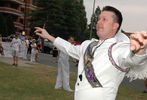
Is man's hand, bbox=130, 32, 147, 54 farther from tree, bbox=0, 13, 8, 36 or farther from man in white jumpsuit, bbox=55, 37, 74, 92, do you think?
tree, bbox=0, 13, 8, 36

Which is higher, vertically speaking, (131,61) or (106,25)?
(106,25)

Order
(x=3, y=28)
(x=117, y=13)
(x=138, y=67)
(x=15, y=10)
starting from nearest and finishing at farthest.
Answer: (x=138, y=67), (x=117, y=13), (x=3, y=28), (x=15, y=10)

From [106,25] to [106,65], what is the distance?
49cm

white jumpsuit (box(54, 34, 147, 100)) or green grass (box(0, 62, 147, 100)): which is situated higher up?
white jumpsuit (box(54, 34, 147, 100))

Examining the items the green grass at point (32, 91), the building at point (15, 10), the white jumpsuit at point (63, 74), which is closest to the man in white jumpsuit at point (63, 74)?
the white jumpsuit at point (63, 74)

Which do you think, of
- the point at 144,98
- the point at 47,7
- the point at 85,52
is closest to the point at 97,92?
the point at 85,52

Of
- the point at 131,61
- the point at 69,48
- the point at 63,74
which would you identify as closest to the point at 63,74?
the point at 63,74

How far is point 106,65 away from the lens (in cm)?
255

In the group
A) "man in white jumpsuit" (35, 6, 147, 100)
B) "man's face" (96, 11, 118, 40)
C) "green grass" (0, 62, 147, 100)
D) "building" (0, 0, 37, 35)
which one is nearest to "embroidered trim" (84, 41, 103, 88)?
"man in white jumpsuit" (35, 6, 147, 100)

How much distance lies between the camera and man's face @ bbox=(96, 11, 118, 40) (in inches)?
108

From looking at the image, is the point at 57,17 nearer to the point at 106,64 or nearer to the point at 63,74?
the point at 63,74

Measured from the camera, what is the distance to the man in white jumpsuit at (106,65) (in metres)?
2.51

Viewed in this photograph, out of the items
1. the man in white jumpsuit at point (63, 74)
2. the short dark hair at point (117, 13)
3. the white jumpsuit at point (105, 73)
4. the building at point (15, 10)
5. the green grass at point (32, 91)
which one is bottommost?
the green grass at point (32, 91)

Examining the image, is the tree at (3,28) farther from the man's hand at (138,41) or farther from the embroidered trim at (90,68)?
the man's hand at (138,41)
